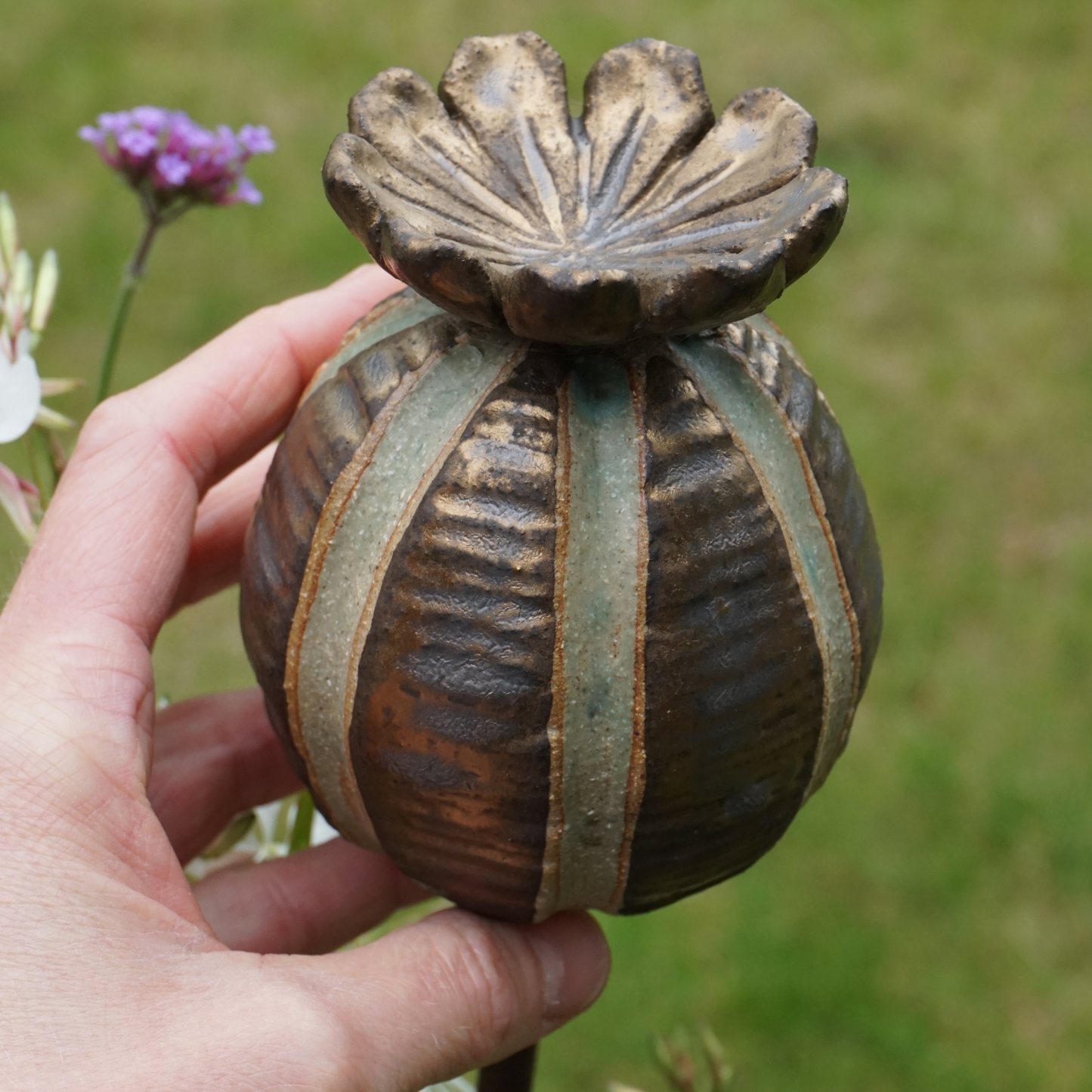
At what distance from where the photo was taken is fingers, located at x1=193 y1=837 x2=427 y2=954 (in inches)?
67.4

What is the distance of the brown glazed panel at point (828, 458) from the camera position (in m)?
1.27

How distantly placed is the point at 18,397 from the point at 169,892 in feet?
1.74

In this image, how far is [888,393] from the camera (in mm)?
3646

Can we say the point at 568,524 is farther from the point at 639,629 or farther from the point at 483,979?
the point at 483,979

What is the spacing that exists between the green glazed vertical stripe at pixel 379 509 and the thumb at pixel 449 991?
0.22 meters

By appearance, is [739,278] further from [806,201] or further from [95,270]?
[95,270]

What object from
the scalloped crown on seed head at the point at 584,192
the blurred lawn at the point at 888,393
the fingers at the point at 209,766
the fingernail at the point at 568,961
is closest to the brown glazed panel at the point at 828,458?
the scalloped crown on seed head at the point at 584,192

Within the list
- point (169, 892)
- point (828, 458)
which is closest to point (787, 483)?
point (828, 458)

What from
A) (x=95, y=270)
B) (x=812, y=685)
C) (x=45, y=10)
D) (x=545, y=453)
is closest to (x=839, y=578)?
(x=812, y=685)

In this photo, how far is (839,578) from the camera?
127cm

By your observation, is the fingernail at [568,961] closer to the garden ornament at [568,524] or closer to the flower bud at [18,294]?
the garden ornament at [568,524]

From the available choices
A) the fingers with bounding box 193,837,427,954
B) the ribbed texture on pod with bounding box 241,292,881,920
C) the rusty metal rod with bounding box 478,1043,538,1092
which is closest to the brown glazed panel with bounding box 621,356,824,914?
the ribbed texture on pod with bounding box 241,292,881,920

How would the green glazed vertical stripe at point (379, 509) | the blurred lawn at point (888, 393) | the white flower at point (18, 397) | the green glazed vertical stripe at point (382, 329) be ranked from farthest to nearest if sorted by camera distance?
1. the blurred lawn at point (888, 393)
2. the white flower at point (18, 397)
3. the green glazed vertical stripe at point (382, 329)
4. the green glazed vertical stripe at point (379, 509)

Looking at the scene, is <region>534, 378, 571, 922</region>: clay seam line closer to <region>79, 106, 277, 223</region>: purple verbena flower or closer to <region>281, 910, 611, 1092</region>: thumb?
<region>281, 910, 611, 1092</region>: thumb
